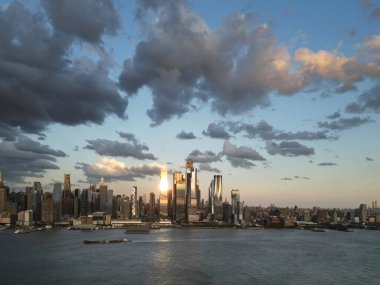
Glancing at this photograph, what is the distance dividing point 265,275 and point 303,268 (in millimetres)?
11832

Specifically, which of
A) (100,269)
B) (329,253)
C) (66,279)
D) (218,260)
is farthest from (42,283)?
(329,253)

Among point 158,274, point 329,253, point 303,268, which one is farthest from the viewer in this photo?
point 329,253

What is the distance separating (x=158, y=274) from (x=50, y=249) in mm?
49646

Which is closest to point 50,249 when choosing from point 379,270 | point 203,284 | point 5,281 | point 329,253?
point 5,281

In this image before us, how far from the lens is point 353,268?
3219 inches

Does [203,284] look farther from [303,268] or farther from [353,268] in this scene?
[353,268]

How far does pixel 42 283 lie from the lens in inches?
2477

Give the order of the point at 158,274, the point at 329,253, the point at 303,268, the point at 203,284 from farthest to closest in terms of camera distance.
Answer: the point at 329,253, the point at 303,268, the point at 158,274, the point at 203,284

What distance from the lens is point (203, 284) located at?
62.8 meters

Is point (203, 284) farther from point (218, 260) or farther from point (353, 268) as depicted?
point (353, 268)

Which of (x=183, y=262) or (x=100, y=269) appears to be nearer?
(x=100, y=269)

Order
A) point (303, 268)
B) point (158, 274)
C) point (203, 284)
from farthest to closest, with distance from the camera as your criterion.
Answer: point (303, 268) < point (158, 274) < point (203, 284)

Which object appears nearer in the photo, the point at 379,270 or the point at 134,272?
the point at 134,272

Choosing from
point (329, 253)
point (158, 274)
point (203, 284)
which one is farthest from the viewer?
point (329, 253)
